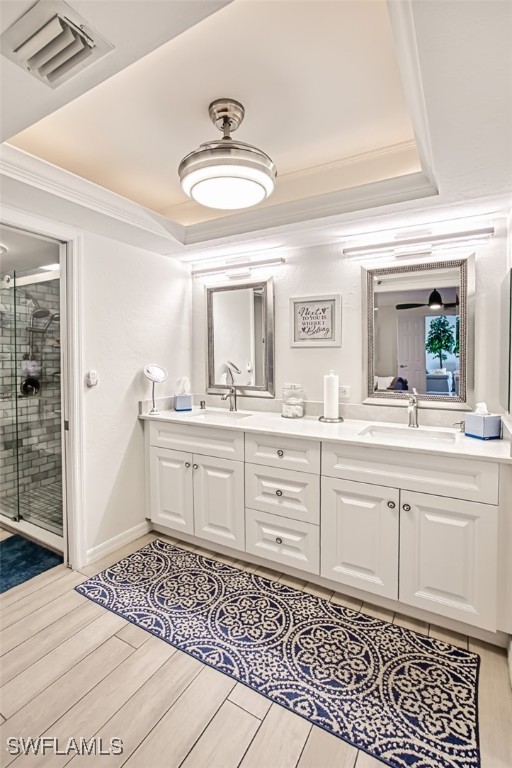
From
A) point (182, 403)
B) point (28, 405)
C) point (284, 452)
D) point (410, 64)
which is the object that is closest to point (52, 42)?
point (410, 64)

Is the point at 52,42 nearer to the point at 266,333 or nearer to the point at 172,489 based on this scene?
the point at 266,333

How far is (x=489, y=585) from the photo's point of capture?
68.6 inches

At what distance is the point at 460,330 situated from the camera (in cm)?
Answer: 226

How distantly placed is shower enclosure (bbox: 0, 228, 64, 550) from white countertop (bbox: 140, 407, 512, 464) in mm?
744

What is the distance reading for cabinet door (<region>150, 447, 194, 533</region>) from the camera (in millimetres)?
2688

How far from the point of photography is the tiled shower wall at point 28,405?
277cm

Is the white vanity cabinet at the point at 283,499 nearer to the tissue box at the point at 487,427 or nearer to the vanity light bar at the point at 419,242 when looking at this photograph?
the tissue box at the point at 487,427

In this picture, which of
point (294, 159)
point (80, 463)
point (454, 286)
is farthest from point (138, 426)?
point (454, 286)

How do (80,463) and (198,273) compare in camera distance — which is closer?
(80,463)

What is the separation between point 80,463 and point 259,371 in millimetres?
1407

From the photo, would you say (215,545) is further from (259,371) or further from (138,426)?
(259,371)

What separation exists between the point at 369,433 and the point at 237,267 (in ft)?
5.36

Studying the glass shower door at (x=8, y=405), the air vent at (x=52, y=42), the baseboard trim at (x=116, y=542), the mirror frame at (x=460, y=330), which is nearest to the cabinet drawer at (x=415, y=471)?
the mirror frame at (x=460, y=330)

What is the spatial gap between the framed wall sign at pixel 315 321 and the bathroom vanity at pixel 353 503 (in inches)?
22.5
